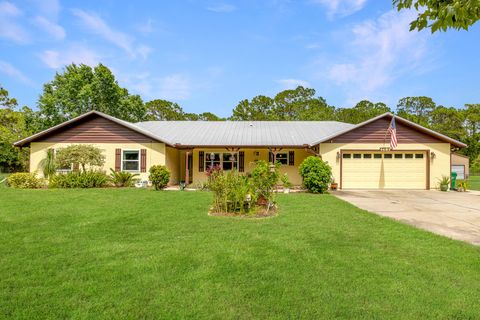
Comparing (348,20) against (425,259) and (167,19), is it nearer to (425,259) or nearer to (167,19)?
(167,19)

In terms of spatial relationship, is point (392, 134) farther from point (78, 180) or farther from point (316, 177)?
point (78, 180)

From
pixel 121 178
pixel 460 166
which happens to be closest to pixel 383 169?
pixel 121 178

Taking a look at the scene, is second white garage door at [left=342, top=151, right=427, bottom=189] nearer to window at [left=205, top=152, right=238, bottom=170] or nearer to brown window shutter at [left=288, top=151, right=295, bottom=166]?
brown window shutter at [left=288, top=151, right=295, bottom=166]

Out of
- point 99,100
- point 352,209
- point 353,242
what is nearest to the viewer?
point 353,242

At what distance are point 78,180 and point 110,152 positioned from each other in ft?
7.54

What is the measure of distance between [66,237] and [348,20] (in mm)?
9738

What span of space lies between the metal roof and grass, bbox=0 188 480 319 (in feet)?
32.0

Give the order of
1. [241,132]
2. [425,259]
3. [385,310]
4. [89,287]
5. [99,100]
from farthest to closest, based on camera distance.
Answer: [99,100] < [241,132] < [425,259] < [89,287] < [385,310]

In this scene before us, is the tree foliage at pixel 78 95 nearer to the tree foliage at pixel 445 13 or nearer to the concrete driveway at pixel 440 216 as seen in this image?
the concrete driveway at pixel 440 216

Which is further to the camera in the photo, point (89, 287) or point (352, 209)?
point (352, 209)

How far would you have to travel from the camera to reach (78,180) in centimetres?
1406

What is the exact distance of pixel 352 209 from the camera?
28.1 ft

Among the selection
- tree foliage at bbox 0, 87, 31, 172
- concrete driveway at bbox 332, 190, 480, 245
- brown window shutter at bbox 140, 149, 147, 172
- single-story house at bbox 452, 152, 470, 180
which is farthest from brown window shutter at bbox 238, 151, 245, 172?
tree foliage at bbox 0, 87, 31, 172

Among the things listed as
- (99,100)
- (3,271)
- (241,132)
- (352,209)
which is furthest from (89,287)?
(99,100)
